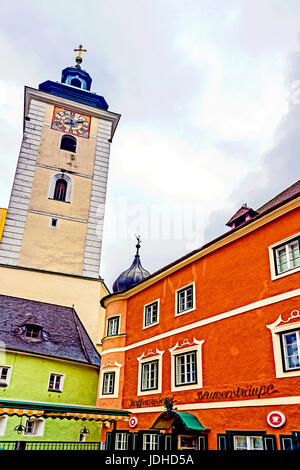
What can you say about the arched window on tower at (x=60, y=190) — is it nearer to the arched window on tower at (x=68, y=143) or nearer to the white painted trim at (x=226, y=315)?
the arched window on tower at (x=68, y=143)

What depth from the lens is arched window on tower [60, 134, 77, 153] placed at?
37.8 metres

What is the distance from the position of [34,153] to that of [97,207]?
25.0 feet

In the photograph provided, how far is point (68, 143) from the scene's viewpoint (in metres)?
38.2

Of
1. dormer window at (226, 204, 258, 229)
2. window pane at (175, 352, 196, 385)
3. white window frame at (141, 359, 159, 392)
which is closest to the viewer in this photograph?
window pane at (175, 352, 196, 385)

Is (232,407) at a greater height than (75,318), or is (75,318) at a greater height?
(75,318)

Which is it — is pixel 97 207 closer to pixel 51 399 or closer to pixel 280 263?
pixel 51 399

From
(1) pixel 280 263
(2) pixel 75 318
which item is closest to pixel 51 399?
(2) pixel 75 318

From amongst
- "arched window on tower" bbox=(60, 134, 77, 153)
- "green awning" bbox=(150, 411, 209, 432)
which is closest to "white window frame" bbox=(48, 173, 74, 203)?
"arched window on tower" bbox=(60, 134, 77, 153)

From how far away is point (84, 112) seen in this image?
39.8m

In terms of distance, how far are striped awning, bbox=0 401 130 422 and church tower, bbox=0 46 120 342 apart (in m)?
13.4

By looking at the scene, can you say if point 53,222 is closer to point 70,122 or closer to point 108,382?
point 70,122

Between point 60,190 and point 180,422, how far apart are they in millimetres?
25838

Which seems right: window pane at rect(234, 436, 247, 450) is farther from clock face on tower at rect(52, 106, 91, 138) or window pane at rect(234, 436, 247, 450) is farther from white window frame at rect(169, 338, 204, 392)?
clock face on tower at rect(52, 106, 91, 138)

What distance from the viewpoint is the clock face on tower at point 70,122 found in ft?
125
